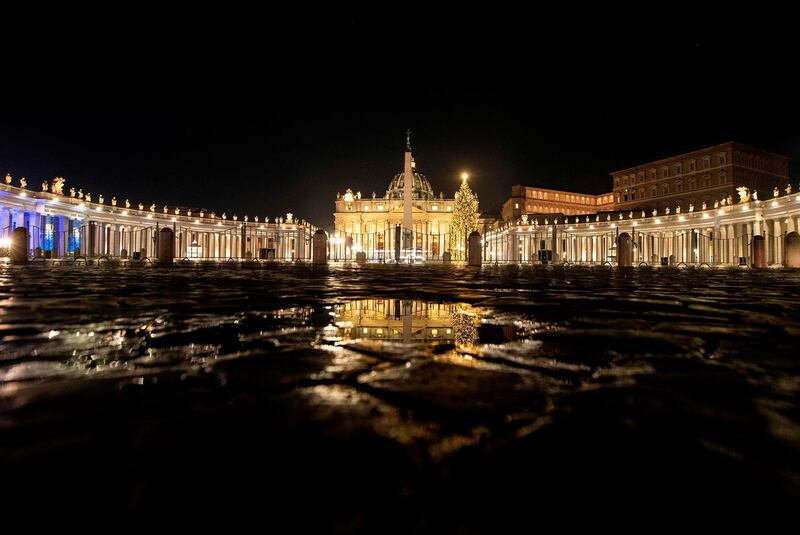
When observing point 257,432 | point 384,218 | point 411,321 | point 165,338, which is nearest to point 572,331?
point 411,321

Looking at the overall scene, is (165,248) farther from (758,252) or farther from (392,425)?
(758,252)

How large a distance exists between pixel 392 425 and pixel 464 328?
1.77 metres

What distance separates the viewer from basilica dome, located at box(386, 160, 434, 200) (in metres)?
106

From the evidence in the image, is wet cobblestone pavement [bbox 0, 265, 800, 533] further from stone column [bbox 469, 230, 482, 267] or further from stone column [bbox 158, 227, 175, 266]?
stone column [bbox 469, 230, 482, 267]

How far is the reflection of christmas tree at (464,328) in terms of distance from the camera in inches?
96.3

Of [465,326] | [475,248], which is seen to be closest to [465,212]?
[475,248]

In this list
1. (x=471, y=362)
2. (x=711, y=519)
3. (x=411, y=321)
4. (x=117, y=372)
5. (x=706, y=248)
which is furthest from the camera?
(x=706, y=248)

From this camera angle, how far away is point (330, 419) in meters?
1.22

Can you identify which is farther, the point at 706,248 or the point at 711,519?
the point at 706,248

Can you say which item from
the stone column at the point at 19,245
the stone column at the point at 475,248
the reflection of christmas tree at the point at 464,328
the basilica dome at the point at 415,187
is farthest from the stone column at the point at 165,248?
the basilica dome at the point at 415,187

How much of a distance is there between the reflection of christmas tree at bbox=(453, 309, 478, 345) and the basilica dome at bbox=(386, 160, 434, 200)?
10139cm

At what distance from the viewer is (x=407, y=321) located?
128 inches

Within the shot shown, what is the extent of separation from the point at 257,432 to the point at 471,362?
41.4 inches

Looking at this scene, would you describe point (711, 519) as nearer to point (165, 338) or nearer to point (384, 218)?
point (165, 338)
